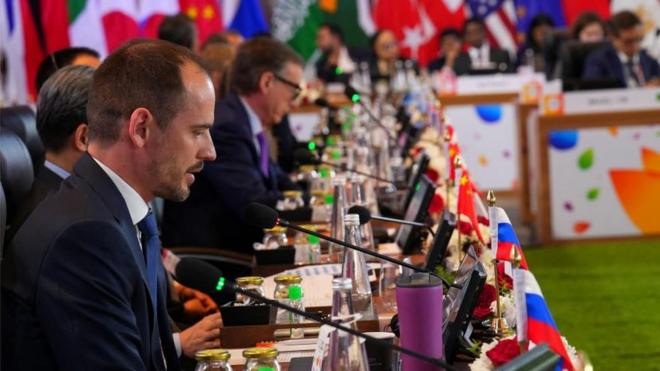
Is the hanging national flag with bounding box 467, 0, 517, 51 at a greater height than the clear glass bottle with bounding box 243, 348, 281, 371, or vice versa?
the hanging national flag with bounding box 467, 0, 517, 51

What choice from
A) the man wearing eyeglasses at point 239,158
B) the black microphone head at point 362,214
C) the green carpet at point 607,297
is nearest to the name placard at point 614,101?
the green carpet at point 607,297

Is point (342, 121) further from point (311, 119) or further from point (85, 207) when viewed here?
point (85, 207)

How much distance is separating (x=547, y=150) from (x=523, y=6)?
6261 mm

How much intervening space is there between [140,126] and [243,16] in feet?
32.9

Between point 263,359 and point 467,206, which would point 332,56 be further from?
point 263,359

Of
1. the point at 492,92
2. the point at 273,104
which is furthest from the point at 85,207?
Result: the point at 492,92

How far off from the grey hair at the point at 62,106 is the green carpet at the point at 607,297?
227cm

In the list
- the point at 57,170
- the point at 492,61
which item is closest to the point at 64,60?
the point at 57,170

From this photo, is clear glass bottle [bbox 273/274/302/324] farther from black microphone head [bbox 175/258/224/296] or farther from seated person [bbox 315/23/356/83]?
seated person [bbox 315/23/356/83]

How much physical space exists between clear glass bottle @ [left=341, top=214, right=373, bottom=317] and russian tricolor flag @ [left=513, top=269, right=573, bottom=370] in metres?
Answer: 0.70

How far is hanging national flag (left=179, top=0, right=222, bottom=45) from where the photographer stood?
1144 cm

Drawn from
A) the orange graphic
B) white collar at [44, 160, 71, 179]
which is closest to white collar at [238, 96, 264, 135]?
white collar at [44, 160, 71, 179]

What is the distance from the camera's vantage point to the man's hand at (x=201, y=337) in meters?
2.60

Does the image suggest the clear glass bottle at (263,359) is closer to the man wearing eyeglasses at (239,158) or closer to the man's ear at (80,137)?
the man's ear at (80,137)
